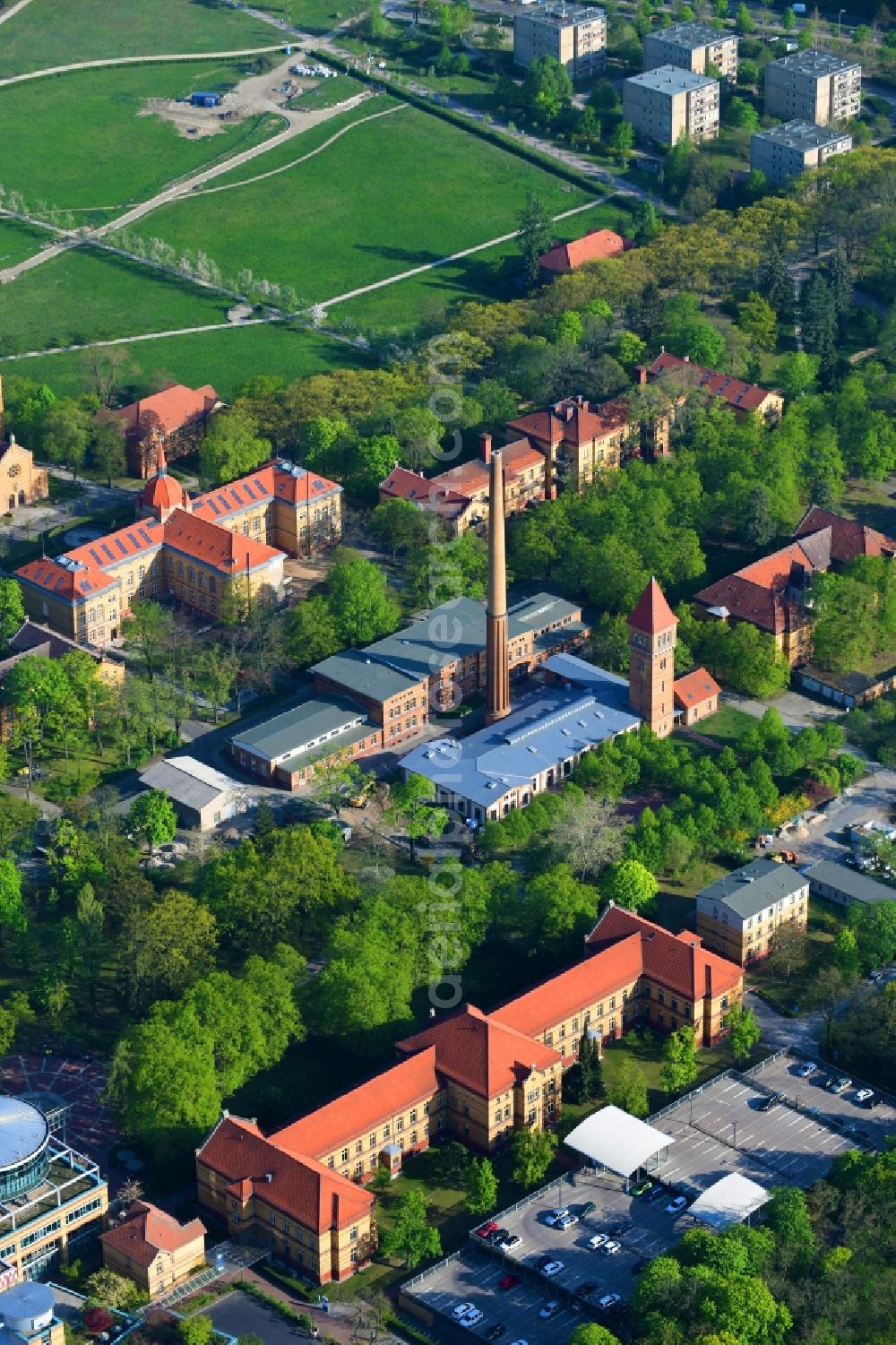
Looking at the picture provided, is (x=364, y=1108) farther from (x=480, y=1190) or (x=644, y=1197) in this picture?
(x=644, y=1197)

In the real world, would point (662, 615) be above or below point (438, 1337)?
above

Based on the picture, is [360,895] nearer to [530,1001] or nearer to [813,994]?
[530,1001]

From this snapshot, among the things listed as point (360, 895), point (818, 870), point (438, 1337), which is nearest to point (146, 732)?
point (360, 895)

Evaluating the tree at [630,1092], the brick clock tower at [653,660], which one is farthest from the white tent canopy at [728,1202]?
the brick clock tower at [653,660]

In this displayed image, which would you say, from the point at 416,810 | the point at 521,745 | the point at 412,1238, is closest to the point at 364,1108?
the point at 412,1238

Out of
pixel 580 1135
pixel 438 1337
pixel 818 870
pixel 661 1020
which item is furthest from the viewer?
pixel 818 870

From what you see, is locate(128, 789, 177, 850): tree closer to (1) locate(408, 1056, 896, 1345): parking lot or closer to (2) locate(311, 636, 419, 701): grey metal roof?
(2) locate(311, 636, 419, 701): grey metal roof

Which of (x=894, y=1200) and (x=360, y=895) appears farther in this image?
(x=360, y=895)
